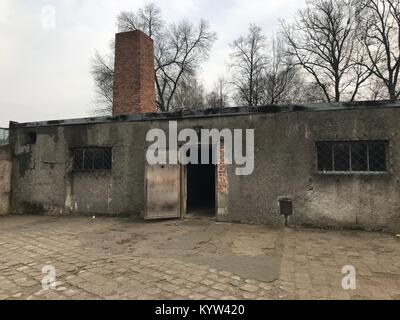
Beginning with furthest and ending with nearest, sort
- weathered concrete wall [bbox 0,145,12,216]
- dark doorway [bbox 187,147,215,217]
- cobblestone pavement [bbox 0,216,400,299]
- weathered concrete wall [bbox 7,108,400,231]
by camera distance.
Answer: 1. dark doorway [bbox 187,147,215,217]
2. weathered concrete wall [bbox 0,145,12,216]
3. weathered concrete wall [bbox 7,108,400,231]
4. cobblestone pavement [bbox 0,216,400,299]

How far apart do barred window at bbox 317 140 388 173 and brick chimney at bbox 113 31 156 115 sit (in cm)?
655

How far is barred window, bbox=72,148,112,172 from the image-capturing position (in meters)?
9.42

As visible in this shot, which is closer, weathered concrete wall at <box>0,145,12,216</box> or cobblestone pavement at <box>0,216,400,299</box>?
cobblestone pavement at <box>0,216,400,299</box>

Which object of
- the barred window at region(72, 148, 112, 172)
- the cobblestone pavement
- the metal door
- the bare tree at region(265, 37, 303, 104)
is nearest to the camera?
the cobblestone pavement

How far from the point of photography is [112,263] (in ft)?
16.4

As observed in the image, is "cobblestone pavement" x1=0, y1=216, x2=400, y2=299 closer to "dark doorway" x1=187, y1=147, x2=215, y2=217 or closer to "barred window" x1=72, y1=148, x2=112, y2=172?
"barred window" x1=72, y1=148, x2=112, y2=172

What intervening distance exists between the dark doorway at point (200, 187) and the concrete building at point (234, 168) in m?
0.65

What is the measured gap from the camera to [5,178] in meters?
10.2

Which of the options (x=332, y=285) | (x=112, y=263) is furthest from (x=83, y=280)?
(x=332, y=285)

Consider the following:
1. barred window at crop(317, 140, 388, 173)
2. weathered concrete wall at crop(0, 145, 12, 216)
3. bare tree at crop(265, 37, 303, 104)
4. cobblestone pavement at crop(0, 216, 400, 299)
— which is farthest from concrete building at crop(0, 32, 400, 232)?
bare tree at crop(265, 37, 303, 104)

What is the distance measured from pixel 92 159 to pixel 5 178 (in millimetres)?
3275

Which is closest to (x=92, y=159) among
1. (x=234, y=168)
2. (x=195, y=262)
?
(x=234, y=168)

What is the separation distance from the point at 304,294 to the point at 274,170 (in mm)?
4189
